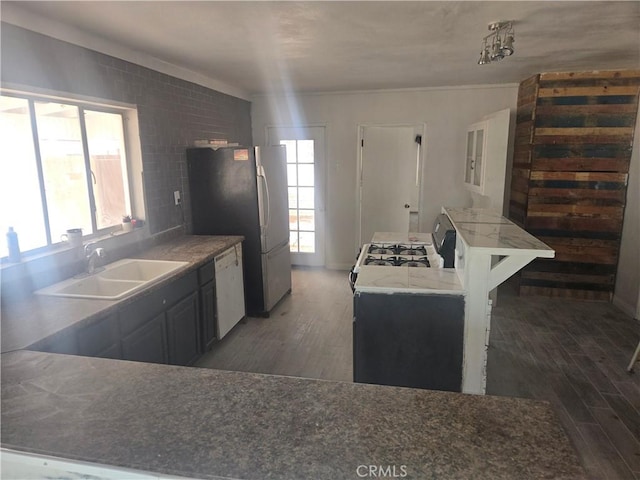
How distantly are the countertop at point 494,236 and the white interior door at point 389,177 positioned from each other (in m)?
2.36

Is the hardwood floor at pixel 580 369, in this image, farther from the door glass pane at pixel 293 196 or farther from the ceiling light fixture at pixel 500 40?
the door glass pane at pixel 293 196

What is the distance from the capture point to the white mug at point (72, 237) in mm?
2580

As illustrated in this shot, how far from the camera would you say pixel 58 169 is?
2.55 m

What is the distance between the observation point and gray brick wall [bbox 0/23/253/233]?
223 cm

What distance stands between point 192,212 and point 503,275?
2.87 metres

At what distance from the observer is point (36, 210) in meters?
2.40

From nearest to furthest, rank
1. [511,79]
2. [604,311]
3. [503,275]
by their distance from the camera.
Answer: [503,275] → [604,311] → [511,79]

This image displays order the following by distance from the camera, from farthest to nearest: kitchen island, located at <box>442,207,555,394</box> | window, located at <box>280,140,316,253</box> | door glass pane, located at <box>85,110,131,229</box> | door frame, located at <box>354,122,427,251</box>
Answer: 1. window, located at <box>280,140,316,253</box>
2. door frame, located at <box>354,122,427,251</box>
3. door glass pane, located at <box>85,110,131,229</box>
4. kitchen island, located at <box>442,207,555,394</box>

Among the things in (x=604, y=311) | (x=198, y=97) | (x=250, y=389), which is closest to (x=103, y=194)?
(x=198, y=97)

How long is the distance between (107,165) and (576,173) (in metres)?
4.34

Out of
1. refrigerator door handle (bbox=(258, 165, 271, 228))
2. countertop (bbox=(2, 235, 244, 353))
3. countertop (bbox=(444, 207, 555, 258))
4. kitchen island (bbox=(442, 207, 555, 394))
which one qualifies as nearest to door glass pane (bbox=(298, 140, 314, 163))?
refrigerator door handle (bbox=(258, 165, 271, 228))

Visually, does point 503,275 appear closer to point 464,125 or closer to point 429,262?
point 429,262

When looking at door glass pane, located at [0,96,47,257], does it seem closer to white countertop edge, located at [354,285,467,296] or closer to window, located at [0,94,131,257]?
window, located at [0,94,131,257]

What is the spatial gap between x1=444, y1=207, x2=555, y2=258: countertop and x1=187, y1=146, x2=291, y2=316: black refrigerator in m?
1.71
